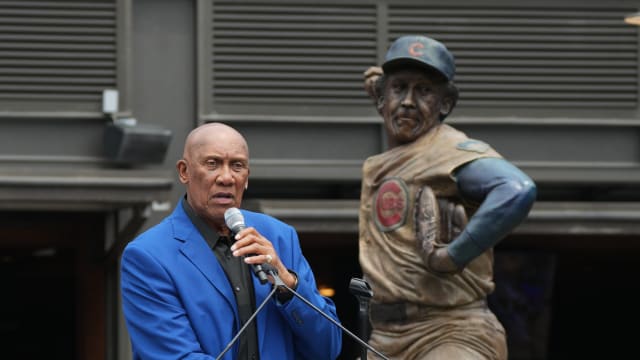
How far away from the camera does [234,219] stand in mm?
3902

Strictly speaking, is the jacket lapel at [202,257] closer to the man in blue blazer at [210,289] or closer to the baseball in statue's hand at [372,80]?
the man in blue blazer at [210,289]

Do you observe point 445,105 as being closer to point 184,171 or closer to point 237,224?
point 184,171

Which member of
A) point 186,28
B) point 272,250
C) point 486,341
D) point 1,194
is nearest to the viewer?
point 272,250

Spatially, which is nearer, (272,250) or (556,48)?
(272,250)

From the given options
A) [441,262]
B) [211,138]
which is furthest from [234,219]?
[441,262]

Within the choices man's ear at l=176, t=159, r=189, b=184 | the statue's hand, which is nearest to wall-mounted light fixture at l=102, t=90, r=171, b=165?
the statue's hand

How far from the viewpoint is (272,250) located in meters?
3.88

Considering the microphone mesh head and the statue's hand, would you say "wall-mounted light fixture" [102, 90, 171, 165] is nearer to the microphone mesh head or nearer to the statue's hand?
the statue's hand

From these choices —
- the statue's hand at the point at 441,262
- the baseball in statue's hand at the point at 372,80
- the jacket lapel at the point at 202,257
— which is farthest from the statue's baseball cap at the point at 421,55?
the jacket lapel at the point at 202,257

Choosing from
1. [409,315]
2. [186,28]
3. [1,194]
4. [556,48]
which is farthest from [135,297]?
[556,48]

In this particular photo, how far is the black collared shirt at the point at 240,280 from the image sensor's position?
4082mm

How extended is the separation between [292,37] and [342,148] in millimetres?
971

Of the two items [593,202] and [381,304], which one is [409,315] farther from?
[593,202]

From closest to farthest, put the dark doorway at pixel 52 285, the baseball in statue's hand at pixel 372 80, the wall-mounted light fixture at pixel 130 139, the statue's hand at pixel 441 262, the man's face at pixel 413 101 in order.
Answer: the statue's hand at pixel 441 262 < the man's face at pixel 413 101 < the baseball in statue's hand at pixel 372 80 < the wall-mounted light fixture at pixel 130 139 < the dark doorway at pixel 52 285
